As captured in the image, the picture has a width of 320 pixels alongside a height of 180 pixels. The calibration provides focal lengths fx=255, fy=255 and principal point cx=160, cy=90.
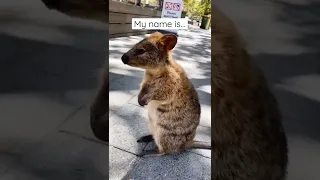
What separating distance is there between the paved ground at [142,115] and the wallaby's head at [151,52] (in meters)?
0.01

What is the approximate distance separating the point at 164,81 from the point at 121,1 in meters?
0.17

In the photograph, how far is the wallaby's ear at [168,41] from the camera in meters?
0.46

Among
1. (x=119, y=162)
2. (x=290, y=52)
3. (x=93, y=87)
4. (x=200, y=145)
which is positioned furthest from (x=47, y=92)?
(x=290, y=52)

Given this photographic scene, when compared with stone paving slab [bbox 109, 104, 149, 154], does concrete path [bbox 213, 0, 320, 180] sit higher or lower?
higher

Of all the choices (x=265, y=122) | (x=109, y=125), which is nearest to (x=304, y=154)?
(x=265, y=122)

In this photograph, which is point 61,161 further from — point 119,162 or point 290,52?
point 290,52

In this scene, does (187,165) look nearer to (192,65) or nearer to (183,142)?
(183,142)

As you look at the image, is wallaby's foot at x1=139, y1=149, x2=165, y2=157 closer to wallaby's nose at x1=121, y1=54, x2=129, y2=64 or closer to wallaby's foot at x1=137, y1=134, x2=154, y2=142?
wallaby's foot at x1=137, y1=134, x2=154, y2=142

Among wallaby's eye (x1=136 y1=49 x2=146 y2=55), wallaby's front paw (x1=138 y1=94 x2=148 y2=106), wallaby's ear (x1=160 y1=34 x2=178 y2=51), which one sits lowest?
wallaby's front paw (x1=138 y1=94 x2=148 y2=106)

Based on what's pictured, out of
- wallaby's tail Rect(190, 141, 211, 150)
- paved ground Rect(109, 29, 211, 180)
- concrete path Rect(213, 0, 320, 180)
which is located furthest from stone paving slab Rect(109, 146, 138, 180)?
concrete path Rect(213, 0, 320, 180)

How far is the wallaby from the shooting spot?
1.50 feet

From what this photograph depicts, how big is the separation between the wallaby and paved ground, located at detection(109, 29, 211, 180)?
0.01 meters

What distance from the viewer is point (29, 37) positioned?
1.41 ft

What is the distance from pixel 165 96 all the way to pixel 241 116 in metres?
0.14
